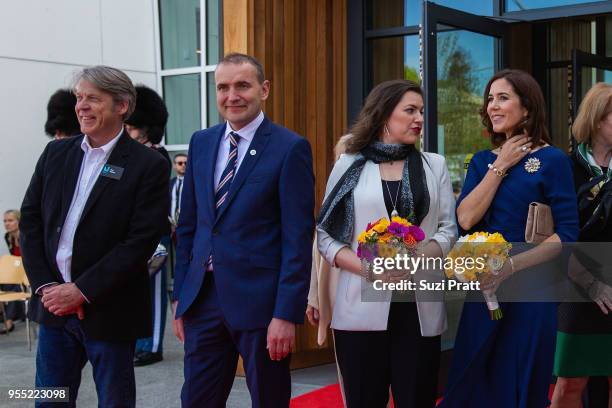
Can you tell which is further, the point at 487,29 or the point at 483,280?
the point at 487,29

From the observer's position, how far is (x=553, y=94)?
10.5 metres

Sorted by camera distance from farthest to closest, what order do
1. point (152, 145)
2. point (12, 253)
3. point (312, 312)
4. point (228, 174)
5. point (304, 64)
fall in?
point (12, 253) → point (152, 145) → point (304, 64) → point (312, 312) → point (228, 174)

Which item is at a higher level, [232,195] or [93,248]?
[232,195]

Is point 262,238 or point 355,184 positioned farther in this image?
point 355,184

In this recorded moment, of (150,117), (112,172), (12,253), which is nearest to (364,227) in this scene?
(112,172)

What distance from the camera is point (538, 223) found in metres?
3.69

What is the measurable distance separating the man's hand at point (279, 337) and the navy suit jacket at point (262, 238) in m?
0.04

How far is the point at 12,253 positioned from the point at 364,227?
814cm

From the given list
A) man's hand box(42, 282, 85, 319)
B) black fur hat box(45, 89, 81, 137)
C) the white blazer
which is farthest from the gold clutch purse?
black fur hat box(45, 89, 81, 137)

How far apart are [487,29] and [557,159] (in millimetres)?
3013

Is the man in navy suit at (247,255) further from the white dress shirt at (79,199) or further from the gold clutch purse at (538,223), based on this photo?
the gold clutch purse at (538,223)

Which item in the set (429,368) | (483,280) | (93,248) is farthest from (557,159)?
(93,248)

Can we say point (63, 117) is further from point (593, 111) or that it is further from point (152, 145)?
point (593, 111)

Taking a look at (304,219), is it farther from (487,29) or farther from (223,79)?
(487,29)
